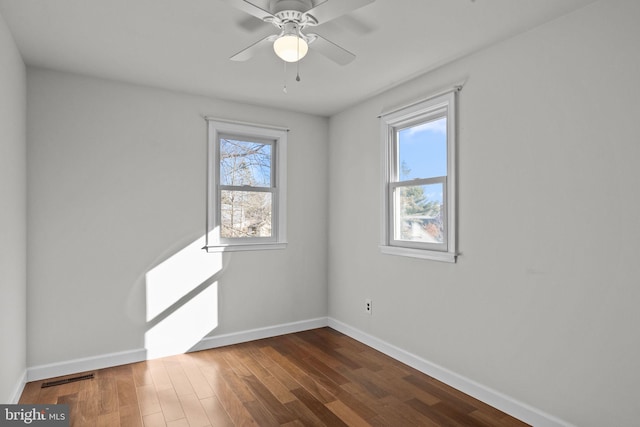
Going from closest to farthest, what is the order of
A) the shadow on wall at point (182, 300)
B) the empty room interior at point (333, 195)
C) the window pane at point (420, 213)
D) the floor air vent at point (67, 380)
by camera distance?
1. the empty room interior at point (333, 195)
2. the floor air vent at point (67, 380)
3. the window pane at point (420, 213)
4. the shadow on wall at point (182, 300)

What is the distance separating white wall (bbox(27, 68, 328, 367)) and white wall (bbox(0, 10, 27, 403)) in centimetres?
15

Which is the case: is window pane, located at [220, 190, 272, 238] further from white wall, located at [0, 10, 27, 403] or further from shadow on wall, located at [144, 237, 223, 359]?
white wall, located at [0, 10, 27, 403]

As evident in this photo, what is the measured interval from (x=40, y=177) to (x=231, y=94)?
179 cm

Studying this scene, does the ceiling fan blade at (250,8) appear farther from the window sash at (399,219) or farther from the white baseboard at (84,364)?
the white baseboard at (84,364)

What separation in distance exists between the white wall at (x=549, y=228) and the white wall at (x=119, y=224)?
1868mm

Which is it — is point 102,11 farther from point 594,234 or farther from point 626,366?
point 626,366

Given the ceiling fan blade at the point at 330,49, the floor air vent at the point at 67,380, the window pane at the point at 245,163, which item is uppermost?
the ceiling fan blade at the point at 330,49

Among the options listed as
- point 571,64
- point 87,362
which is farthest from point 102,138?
point 571,64

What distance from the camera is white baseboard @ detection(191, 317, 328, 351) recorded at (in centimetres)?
376

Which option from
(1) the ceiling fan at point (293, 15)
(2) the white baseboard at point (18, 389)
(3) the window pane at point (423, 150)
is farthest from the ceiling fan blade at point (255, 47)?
(2) the white baseboard at point (18, 389)

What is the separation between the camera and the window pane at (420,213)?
124 inches

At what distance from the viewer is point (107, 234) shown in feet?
10.8

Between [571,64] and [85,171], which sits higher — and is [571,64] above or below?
above

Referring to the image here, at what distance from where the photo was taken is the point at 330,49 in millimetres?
2303
